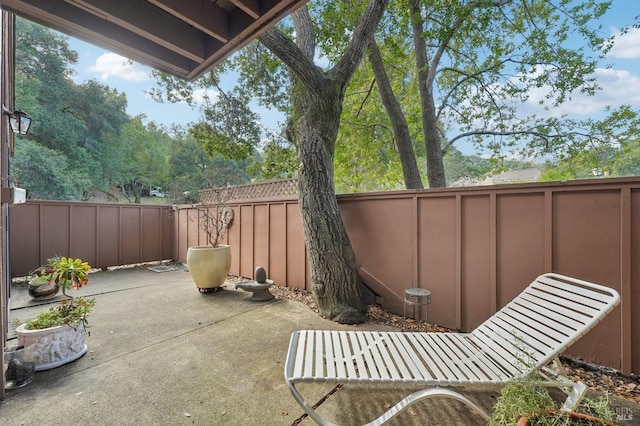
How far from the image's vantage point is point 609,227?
2123 millimetres

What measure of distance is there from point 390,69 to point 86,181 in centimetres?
1397

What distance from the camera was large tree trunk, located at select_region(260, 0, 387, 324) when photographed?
3225mm

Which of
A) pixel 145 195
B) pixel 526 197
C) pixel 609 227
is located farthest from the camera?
pixel 145 195

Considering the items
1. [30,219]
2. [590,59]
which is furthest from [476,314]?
[30,219]

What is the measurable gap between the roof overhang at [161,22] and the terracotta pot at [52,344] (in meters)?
2.40

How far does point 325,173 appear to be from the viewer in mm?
3463

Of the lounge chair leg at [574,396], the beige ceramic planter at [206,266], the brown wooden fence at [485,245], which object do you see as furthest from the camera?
the beige ceramic planter at [206,266]

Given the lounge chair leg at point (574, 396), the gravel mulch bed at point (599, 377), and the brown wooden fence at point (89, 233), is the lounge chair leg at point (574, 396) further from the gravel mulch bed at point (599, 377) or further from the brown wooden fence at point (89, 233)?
the brown wooden fence at point (89, 233)

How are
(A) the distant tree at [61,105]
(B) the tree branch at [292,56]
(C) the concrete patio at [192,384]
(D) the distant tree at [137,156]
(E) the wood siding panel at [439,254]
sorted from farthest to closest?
(D) the distant tree at [137,156], (A) the distant tree at [61,105], (B) the tree branch at [292,56], (E) the wood siding panel at [439,254], (C) the concrete patio at [192,384]

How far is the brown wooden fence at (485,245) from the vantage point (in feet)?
6.84

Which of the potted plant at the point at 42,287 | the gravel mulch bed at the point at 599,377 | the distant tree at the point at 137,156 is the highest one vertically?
the distant tree at the point at 137,156

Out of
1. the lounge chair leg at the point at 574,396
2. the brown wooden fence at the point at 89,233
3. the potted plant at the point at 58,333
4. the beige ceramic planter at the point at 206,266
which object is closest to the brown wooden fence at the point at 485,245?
the beige ceramic planter at the point at 206,266

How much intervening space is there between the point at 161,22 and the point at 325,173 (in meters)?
2.22

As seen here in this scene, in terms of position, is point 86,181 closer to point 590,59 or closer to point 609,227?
point 609,227
